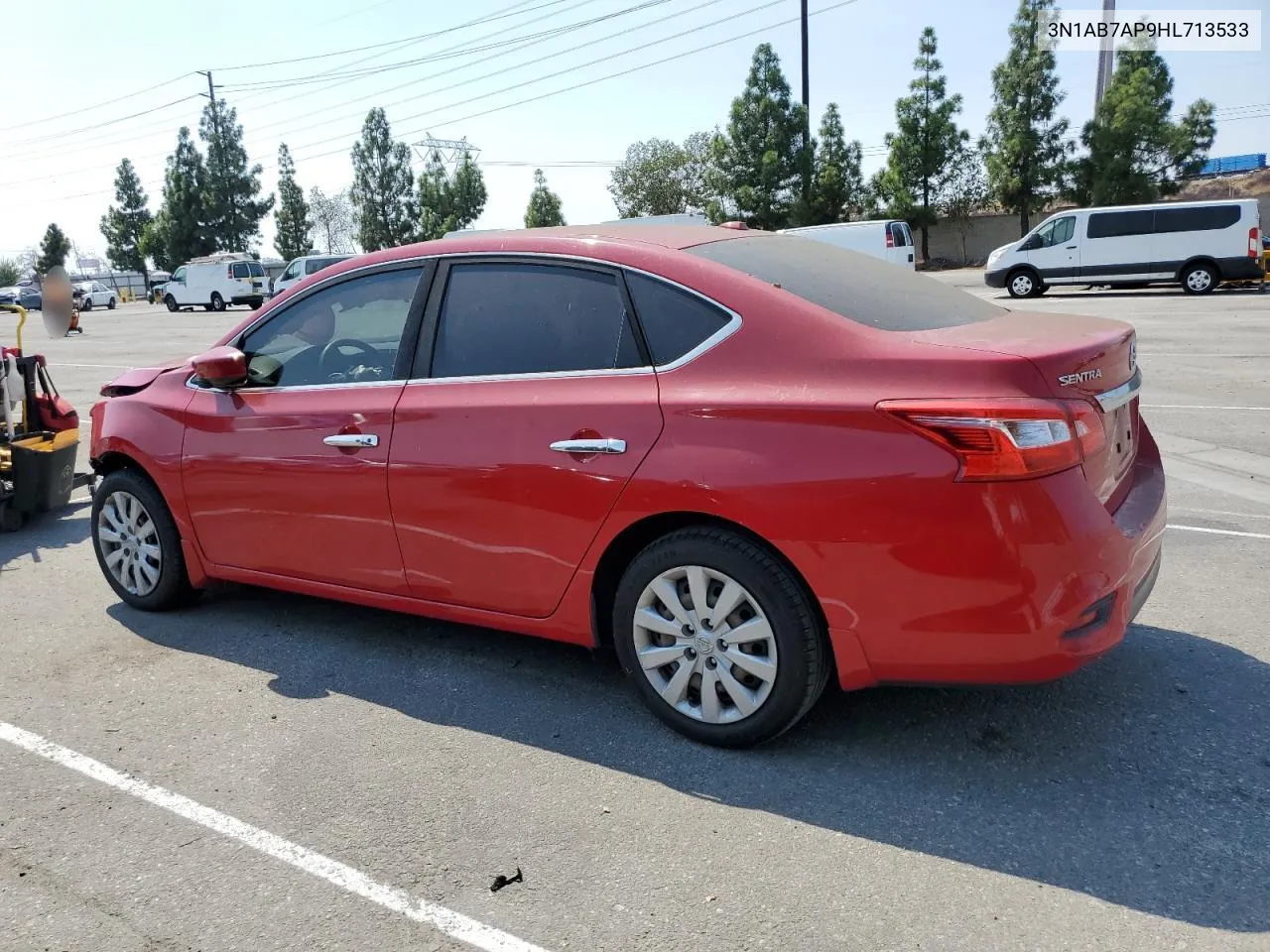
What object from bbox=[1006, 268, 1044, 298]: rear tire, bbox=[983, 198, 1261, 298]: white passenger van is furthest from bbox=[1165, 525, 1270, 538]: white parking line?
bbox=[1006, 268, 1044, 298]: rear tire

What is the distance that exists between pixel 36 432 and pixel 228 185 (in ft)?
238

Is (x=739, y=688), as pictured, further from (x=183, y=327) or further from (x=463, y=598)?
(x=183, y=327)

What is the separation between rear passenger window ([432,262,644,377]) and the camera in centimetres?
368

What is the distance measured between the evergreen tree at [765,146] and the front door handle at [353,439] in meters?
43.5

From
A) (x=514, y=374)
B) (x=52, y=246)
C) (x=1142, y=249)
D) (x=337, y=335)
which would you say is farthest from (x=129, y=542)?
(x=52, y=246)

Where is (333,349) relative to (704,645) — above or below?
above

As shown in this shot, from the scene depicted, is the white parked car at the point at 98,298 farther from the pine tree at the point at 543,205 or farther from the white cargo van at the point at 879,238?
the white cargo van at the point at 879,238

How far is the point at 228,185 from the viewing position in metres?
72.8

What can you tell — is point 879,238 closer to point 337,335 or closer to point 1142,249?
point 1142,249

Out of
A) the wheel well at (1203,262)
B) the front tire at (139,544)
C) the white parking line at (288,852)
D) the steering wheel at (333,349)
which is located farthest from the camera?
the wheel well at (1203,262)

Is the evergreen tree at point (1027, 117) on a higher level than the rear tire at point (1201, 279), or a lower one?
higher

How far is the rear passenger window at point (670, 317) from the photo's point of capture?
11.4 feet

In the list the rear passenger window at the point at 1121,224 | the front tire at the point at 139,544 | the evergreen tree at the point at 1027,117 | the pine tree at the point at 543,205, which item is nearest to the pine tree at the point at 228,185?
the pine tree at the point at 543,205

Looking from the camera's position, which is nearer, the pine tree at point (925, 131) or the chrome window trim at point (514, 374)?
the chrome window trim at point (514, 374)
